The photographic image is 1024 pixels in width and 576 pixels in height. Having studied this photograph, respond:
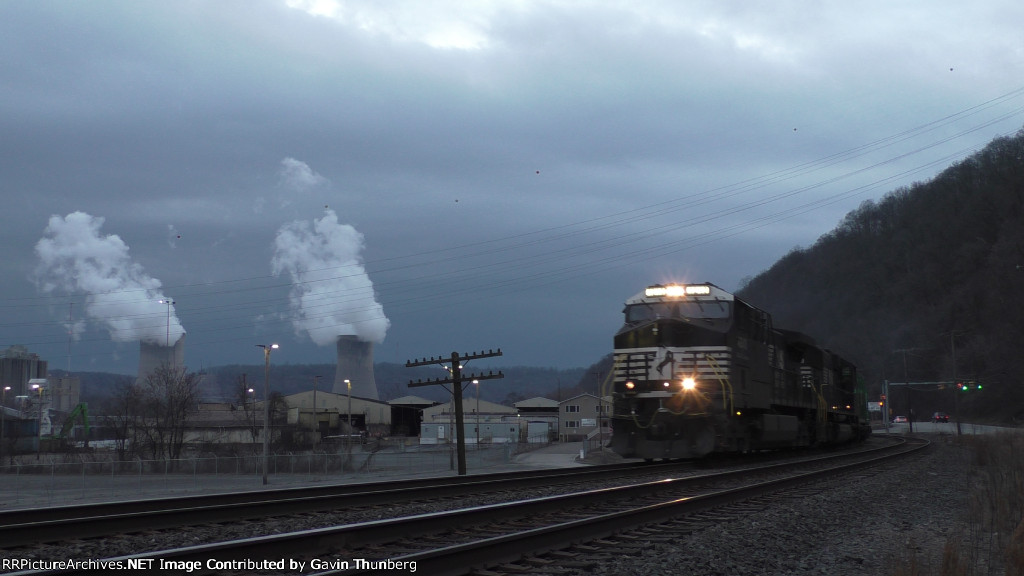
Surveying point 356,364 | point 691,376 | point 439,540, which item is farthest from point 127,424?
point 439,540

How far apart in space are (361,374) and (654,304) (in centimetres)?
11360

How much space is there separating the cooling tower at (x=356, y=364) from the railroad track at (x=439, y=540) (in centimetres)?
11928

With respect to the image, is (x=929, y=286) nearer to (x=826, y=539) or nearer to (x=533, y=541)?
(x=826, y=539)

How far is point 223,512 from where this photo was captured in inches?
512

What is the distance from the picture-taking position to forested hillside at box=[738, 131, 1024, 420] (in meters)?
87.7

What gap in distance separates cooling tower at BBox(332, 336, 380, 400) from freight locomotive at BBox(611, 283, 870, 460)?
358ft

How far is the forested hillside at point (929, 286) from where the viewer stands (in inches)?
3452

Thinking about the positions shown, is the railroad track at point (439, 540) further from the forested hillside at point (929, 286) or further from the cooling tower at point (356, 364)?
the cooling tower at point (356, 364)

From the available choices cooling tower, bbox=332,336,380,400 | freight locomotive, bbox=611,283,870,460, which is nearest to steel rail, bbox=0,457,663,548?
freight locomotive, bbox=611,283,870,460

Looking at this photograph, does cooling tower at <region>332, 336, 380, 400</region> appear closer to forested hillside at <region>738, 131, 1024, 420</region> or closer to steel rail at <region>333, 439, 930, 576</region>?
forested hillside at <region>738, 131, 1024, 420</region>

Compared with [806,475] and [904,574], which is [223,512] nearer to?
[904,574]

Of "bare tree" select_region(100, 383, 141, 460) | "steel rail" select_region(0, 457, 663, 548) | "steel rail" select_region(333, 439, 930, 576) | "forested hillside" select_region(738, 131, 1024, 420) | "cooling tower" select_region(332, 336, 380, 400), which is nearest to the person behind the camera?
"steel rail" select_region(333, 439, 930, 576)

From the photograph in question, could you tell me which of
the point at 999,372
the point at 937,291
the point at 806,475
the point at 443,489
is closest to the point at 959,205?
the point at 937,291

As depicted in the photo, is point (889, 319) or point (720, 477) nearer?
point (720, 477)
